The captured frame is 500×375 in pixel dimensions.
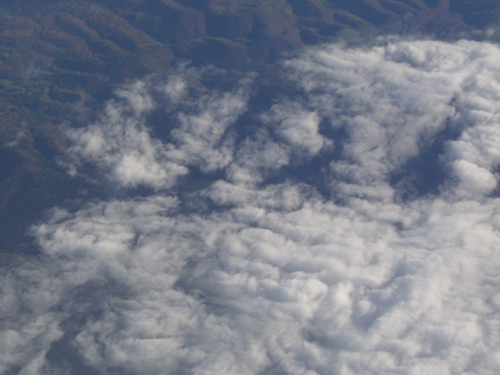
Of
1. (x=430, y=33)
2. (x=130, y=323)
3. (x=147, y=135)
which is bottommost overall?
(x=130, y=323)

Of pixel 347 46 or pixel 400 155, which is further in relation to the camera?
pixel 347 46

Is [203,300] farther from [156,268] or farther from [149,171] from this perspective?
[149,171]

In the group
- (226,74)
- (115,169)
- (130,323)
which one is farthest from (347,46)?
(130,323)

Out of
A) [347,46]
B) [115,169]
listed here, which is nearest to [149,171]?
[115,169]

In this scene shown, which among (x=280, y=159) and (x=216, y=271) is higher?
(x=280, y=159)

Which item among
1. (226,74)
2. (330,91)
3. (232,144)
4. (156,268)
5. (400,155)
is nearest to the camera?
(156,268)

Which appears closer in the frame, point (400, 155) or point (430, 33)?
point (400, 155)

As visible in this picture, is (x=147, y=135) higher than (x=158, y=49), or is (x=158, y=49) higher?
(x=158, y=49)

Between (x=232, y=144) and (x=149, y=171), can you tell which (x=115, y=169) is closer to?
(x=149, y=171)

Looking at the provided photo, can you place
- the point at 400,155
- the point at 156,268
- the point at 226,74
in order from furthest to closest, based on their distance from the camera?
1. the point at 226,74
2. the point at 400,155
3. the point at 156,268

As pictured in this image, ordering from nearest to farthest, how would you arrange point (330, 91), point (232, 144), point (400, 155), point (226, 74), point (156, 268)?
point (156, 268) → point (400, 155) → point (232, 144) → point (330, 91) → point (226, 74)
